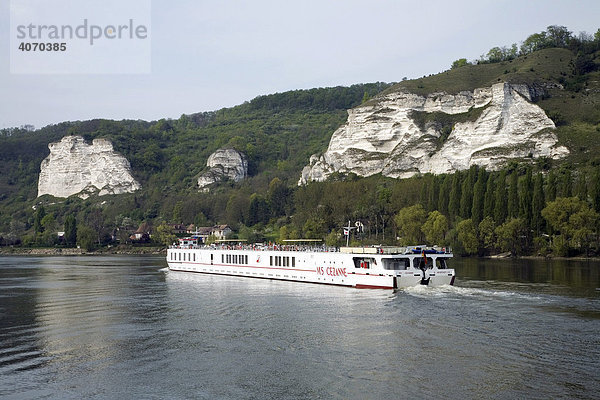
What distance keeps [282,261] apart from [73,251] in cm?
11036

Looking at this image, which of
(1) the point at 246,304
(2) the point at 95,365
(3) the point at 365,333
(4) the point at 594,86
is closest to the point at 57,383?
(2) the point at 95,365

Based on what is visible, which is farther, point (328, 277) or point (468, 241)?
point (468, 241)

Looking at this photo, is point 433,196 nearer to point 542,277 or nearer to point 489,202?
point 489,202

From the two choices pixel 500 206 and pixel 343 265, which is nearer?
pixel 343 265

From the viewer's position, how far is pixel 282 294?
4969 centimetres

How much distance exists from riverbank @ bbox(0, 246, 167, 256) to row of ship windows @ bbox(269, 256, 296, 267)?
290 feet

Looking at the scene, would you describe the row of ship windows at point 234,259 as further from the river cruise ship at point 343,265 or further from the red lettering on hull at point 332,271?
the red lettering on hull at point 332,271

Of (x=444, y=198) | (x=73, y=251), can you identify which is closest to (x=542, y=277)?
(x=444, y=198)

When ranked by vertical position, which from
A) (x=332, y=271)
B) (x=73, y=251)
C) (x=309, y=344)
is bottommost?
(x=73, y=251)

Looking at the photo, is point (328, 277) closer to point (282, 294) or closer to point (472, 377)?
point (282, 294)

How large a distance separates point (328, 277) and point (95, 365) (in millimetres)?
30581

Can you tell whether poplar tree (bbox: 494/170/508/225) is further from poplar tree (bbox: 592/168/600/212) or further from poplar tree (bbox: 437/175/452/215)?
poplar tree (bbox: 592/168/600/212)

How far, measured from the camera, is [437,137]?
158 m

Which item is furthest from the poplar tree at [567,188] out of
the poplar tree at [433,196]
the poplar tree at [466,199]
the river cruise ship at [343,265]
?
the river cruise ship at [343,265]
